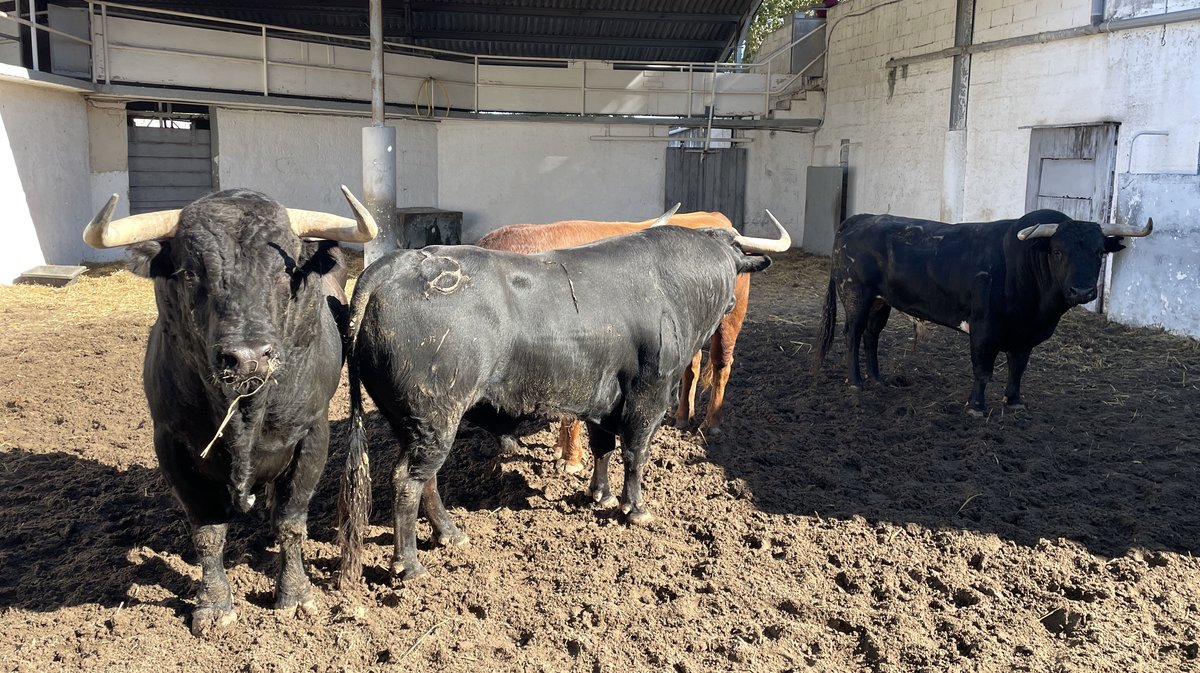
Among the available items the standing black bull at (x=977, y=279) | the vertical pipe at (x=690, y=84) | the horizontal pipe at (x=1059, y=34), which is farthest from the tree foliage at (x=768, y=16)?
the standing black bull at (x=977, y=279)

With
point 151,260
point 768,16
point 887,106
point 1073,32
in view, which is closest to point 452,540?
point 151,260

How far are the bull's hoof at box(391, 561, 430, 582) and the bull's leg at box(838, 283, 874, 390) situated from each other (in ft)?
14.2

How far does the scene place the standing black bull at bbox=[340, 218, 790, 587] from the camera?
3826 mm

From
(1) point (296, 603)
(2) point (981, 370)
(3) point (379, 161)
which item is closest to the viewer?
(1) point (296, 603)

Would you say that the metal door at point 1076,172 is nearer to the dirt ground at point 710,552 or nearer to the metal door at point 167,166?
the dirt ground at point 710,552

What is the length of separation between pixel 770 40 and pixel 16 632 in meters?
19.1

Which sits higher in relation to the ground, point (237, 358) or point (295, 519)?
point (237, 358)

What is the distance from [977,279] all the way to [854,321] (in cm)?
110

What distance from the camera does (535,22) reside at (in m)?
18.0

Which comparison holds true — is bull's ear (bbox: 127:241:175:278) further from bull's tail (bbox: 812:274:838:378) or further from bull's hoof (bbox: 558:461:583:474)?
bull's tail (bbox: 812:274:838:378)

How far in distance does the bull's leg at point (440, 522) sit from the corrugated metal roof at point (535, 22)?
12837 millimetres

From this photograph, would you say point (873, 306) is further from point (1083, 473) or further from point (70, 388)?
point (70, 388)

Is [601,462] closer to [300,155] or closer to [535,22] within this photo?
[300,155]

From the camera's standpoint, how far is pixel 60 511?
179 inches
